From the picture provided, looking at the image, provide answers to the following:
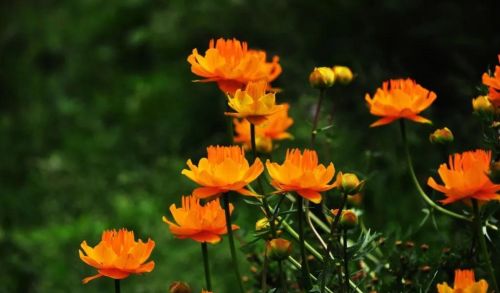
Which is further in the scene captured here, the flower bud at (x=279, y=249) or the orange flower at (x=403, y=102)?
the orange flower at (x=403, y=102)

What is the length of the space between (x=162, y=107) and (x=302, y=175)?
297 cm

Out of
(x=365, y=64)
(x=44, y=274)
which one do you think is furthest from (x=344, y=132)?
(x=44, y=274)

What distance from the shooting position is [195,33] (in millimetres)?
4098

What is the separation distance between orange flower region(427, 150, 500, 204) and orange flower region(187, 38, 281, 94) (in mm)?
332

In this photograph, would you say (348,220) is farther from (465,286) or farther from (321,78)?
(321,78)

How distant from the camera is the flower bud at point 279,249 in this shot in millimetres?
1131

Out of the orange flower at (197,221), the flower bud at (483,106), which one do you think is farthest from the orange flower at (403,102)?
the orange flower at (197,221)

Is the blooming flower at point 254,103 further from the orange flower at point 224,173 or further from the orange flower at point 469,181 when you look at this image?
the orange flower at point 469,181

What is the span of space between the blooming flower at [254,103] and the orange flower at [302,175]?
10 cm

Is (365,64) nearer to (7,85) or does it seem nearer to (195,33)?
(195,33)

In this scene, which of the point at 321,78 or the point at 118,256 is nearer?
the point at 118,256

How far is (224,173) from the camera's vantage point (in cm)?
111

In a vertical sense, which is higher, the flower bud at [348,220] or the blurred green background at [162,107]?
the blurred green background at [162,107]

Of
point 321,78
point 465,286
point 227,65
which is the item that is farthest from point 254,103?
point 465,286
